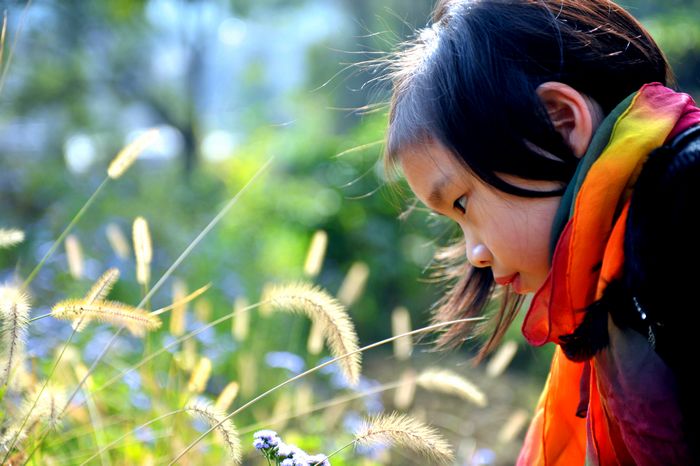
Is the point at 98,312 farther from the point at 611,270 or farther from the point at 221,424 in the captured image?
the point at 611,270

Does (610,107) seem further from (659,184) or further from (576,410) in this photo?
(576,410)

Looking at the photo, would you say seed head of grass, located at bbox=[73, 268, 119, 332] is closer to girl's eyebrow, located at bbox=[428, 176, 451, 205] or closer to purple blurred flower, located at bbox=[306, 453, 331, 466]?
purple blurred flower, located at bbox=[306, 453, 331, 466]

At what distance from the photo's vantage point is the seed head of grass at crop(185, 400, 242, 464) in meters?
1.20

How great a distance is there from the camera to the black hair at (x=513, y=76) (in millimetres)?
1298

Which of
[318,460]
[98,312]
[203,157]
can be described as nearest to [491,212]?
[318,460]

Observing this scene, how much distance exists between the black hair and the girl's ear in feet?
0.07

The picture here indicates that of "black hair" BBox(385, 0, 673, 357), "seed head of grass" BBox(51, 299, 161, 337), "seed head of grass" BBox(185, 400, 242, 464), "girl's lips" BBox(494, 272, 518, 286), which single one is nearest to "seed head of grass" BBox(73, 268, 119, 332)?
"seed head of grass" BBox(51, 299, 161, 337)

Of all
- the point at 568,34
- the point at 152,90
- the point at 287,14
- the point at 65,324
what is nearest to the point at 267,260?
the point at 65,324

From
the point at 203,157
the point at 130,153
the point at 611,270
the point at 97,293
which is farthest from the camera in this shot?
the point at 203,157

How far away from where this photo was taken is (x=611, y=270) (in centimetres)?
117

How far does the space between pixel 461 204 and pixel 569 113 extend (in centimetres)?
24

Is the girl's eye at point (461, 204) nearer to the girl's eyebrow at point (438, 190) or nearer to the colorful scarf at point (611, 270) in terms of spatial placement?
the girl's eyebrow at point (438, 190)

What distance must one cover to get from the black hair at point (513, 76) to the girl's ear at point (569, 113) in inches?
0.8

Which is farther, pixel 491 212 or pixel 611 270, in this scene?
pixel 491 212
